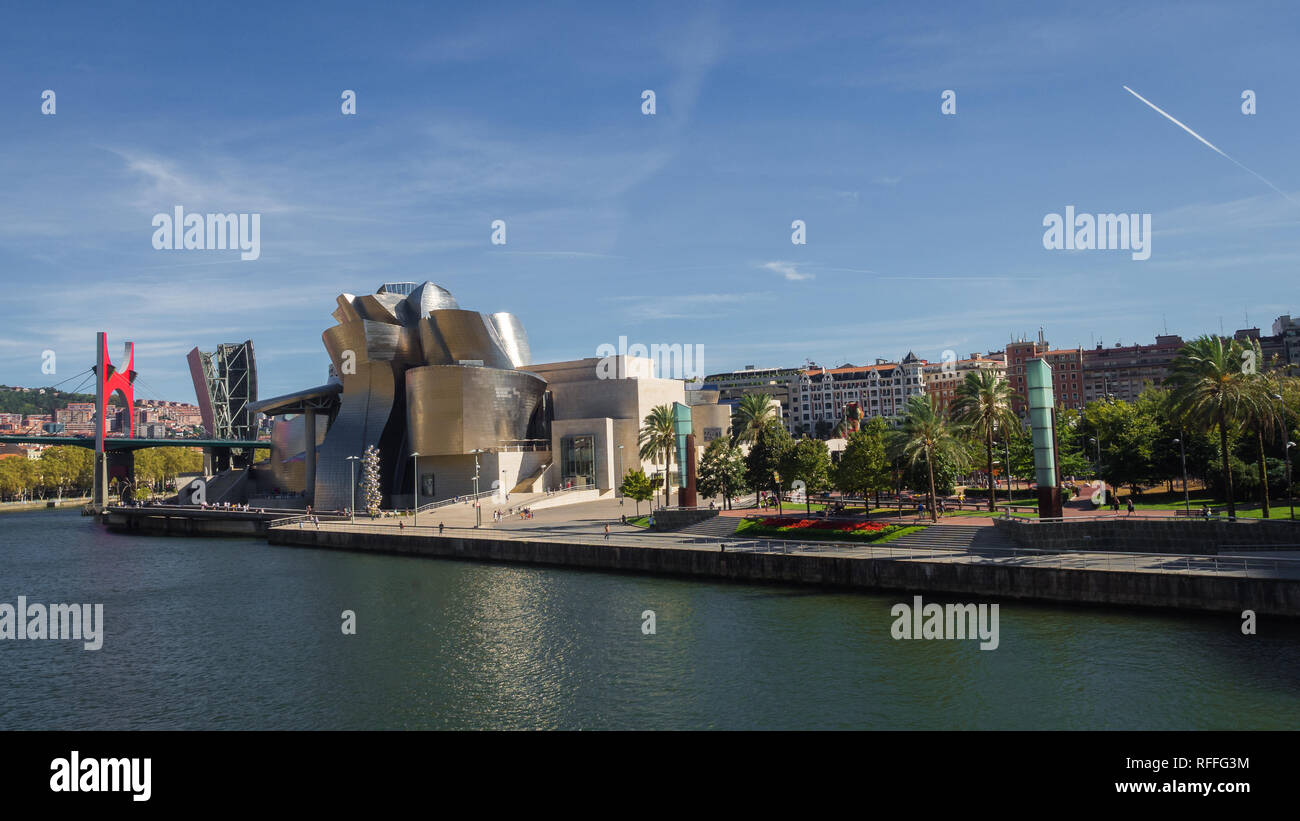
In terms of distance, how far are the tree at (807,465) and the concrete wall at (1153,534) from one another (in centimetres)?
1209

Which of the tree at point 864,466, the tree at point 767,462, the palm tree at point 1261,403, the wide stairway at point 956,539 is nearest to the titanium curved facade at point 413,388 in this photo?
the tree at point 767,462

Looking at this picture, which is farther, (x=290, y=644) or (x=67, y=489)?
(x=67, y=489)

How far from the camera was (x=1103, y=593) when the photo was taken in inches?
1042

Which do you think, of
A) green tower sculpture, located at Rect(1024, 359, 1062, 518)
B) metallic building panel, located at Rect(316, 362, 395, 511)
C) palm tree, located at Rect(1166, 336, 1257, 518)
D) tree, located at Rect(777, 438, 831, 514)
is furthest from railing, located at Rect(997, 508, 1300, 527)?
metallic building panel, located at Rect(316, 362, 395, 511)

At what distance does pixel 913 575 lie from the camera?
3066 cm

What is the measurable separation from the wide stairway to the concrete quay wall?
10.3 ft

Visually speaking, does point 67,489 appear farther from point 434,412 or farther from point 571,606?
point 571,606

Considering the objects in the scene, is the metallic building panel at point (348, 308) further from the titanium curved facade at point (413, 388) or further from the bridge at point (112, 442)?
the bridge at point (112, 442)

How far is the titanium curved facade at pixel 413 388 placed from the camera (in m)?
70.8

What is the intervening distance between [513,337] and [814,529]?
5262 cm

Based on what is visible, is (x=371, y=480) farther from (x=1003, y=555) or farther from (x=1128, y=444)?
(x=1128, y=444)

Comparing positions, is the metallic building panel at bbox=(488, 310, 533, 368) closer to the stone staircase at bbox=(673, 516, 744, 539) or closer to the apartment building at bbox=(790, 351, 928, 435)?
the stone staircase at bbox=(673, 516, 744, 539)

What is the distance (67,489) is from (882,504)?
140592 millimetres
